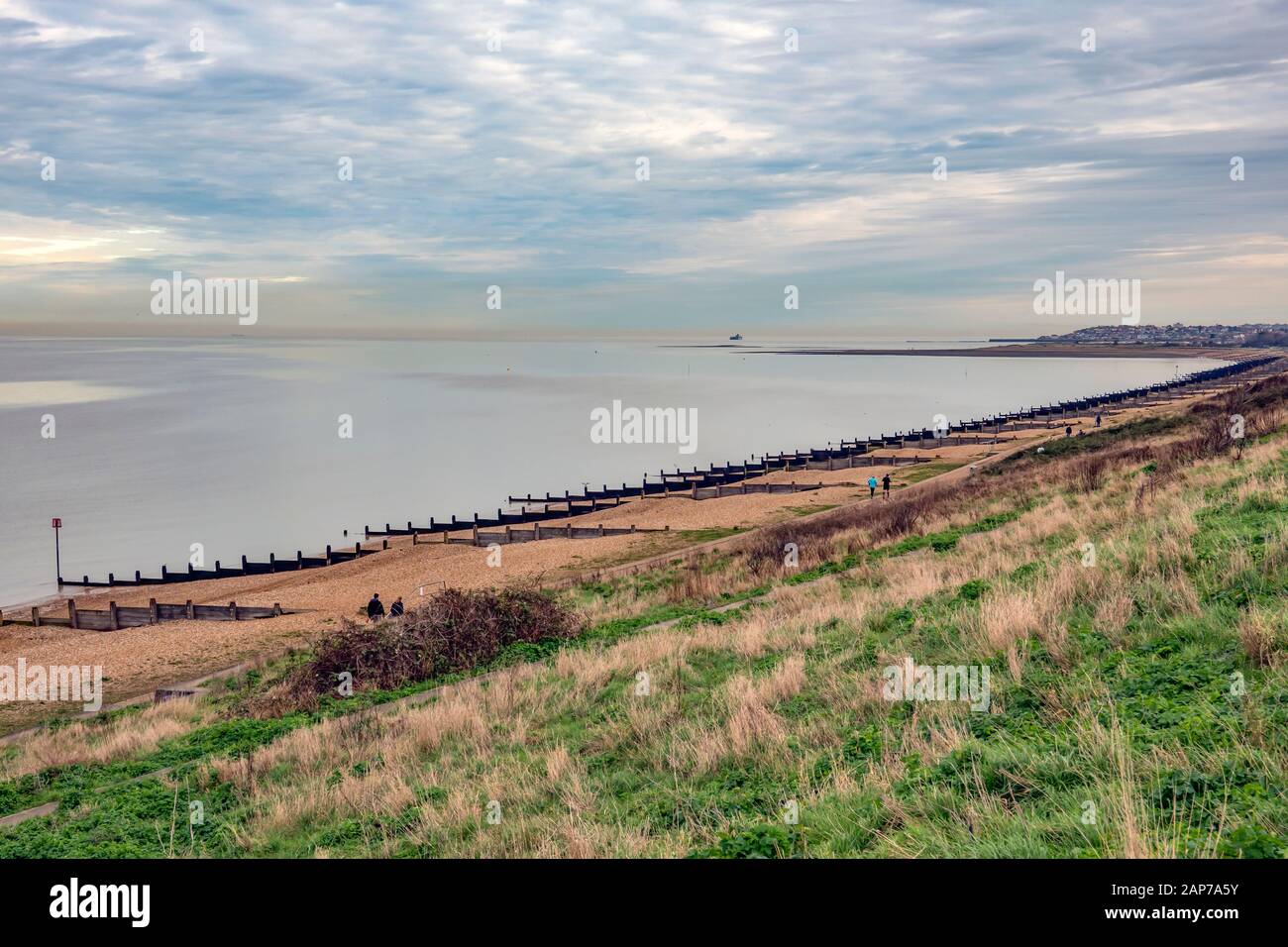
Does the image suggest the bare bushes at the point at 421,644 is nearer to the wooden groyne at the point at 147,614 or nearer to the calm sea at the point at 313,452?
the wooden groyne at the point at 147,614

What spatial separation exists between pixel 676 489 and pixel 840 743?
147ft

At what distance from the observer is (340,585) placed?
33719mm

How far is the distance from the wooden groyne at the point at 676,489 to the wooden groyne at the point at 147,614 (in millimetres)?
6720

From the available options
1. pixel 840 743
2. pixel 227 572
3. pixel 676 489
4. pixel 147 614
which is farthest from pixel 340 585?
pixel 840 743

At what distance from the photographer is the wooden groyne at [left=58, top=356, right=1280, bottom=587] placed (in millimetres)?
39031

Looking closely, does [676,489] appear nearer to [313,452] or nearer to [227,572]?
[227,572]

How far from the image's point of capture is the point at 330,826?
856cm

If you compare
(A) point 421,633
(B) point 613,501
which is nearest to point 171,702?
(A) point 421,633

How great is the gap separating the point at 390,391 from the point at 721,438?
293 ft

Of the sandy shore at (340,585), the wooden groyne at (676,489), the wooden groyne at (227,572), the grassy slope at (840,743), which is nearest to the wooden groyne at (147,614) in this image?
the sandy shore at (340,585)

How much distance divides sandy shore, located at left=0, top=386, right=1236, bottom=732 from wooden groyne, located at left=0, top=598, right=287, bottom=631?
43 cm

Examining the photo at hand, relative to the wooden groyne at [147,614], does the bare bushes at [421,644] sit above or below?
above

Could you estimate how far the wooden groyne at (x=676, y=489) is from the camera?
1537 inches

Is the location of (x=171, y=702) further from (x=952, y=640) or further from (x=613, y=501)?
(x=613, y=501)
